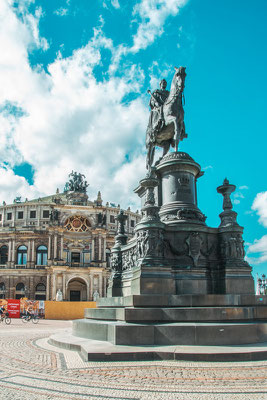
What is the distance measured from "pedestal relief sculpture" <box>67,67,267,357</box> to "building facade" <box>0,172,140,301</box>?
45.3m

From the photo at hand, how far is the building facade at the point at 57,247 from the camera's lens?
188 feet

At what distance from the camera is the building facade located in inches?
2254

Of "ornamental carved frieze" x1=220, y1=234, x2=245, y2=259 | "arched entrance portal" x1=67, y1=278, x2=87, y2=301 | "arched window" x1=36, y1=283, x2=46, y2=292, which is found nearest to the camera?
"ornamental carved frieze" x1=220, y1=234, x2=245, y2=259

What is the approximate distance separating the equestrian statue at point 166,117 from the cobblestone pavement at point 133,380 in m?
7.67

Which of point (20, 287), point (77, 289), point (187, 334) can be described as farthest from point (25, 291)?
point (187, 334)

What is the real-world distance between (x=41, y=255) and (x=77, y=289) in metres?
8.08

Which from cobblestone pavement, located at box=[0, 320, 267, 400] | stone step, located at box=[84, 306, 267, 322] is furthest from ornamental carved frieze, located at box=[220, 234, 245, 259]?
cobblestone pavement, located at box=[0, 320, 267, 400]

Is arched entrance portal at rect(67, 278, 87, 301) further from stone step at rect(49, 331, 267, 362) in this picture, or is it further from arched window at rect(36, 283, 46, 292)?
stone step at rect(49, 331, 267, 362)

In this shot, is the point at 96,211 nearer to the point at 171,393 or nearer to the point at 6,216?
the point at 6,216

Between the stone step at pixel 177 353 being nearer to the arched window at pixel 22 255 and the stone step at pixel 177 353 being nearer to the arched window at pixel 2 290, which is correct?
the arched window at pixel 2 290

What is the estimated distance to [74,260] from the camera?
60.4 metres

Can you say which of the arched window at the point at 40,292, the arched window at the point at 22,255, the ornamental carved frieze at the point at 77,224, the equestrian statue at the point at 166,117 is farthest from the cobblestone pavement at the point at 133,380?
the arched window at the point at 22,255

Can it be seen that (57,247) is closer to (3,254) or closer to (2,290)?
(3,254)

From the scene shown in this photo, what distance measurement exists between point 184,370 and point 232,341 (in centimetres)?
211
